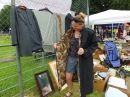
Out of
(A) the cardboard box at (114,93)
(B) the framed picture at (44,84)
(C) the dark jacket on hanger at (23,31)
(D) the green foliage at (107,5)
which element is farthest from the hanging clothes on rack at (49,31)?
(D) the green foliage at (107,5)

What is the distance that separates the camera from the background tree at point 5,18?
8.66 ft

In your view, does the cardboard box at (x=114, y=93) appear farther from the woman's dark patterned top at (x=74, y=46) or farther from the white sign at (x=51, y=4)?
the white sign at (x=51, y=4)

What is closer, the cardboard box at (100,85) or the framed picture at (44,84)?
the framed picture at (44,84)

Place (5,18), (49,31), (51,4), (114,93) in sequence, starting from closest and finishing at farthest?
(5,18) → (114,93) → (51,4) → (49,31)

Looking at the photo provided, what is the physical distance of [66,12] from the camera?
169 inches

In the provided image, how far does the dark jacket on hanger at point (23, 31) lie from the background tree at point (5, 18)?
0.20 m

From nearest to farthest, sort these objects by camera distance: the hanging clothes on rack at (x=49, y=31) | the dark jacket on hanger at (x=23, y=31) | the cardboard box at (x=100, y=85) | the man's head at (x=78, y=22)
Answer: the dark jacket on hanger at (x=23, y=31) → the man's head at (x=78, y=22) → the cardboard box at (x=100, y=85) → the hanging clothes on rack at (x=49, y=31)

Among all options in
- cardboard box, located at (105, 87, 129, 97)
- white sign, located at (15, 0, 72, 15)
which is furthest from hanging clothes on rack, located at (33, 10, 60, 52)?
cardboard box, located at (105, 87, 129, 97)

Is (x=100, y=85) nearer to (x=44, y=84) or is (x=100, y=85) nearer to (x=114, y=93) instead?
(x=114, y=93)

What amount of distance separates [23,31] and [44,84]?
1.43 m

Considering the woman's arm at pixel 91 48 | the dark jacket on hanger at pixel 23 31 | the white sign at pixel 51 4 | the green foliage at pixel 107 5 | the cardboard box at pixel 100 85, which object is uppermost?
the green foliage at pixel 107 5

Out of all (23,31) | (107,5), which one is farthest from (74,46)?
(107,5)

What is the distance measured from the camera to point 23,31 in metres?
2.64

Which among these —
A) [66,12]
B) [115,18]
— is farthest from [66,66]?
[115,18]
